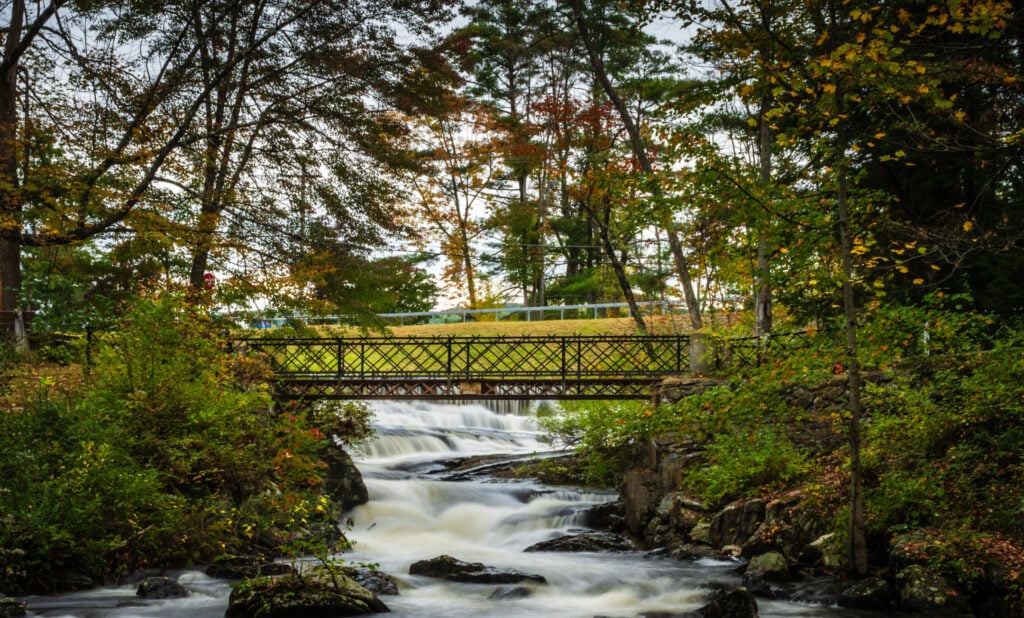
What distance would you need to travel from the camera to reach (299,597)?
8617 mm

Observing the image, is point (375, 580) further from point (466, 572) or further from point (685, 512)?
point (685, 512)

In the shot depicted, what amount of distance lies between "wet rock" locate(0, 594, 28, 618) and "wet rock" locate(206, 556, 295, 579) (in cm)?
220

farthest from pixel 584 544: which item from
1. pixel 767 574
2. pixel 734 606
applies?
pixel 734 606

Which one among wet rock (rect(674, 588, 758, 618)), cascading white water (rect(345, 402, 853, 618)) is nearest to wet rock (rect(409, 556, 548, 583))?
cascading white water (rect(345, 402, 853, 618))

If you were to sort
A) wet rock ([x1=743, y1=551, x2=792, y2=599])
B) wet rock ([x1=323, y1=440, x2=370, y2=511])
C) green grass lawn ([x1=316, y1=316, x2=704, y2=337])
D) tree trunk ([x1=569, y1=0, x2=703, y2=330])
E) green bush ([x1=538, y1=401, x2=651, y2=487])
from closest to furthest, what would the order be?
wet rock ([x1=743, y1=551, x2=792, y2=599]) < wet rock ([x1=323, y1=440, x2=370, y2=511]) < tree trunk ([x1=569, y1=0, x2=703, y2=330]) < green bush ([x1=538, y1=401, x2=651, y2=487]) < green grass lawn ([x1=316, y1=316, x2=704, y2=337])

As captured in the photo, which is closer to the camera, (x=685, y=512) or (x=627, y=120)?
(x=685, y=512)

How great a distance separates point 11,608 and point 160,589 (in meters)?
1.56

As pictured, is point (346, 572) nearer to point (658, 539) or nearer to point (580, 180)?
point (658, 539)

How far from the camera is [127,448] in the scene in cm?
1109

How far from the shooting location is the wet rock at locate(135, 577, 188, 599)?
9.35 m

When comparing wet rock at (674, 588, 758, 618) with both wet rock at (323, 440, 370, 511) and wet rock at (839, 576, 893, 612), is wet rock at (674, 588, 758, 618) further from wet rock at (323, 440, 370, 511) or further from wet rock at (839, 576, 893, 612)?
wet rock at (323, 440, 370, 511)

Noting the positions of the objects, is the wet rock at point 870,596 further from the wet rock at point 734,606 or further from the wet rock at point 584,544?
the wet rock at point 584,544

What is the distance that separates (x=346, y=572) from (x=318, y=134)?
875 centimetres

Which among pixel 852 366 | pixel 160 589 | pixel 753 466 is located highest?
pixel 852 366
